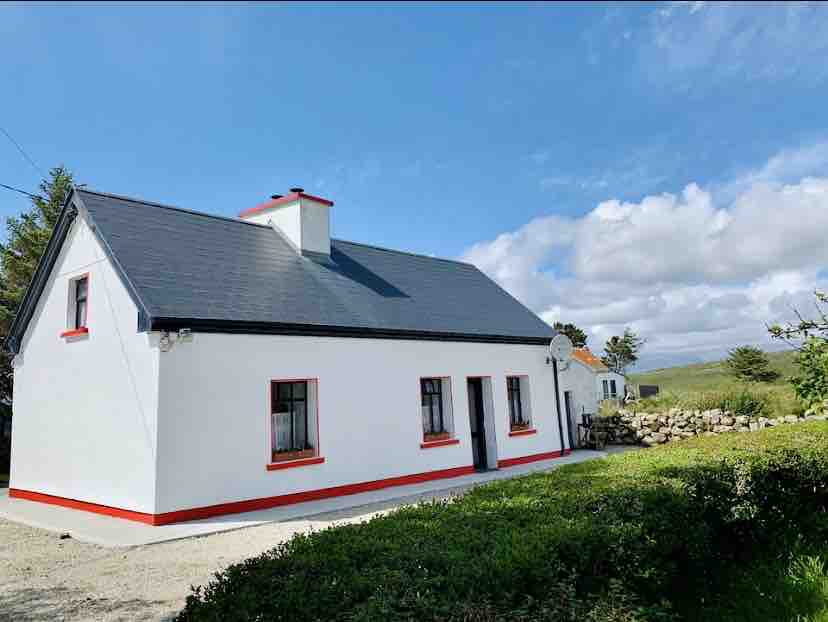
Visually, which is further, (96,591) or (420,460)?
(420,460)

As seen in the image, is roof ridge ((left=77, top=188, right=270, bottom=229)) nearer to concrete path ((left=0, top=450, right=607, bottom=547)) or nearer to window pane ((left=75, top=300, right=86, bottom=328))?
window pane ((left=75, top=300, right=86, bottom=328))

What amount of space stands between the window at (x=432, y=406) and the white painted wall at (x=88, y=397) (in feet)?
20.7

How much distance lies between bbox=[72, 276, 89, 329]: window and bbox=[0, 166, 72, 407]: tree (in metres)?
7.29

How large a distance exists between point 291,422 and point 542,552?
8.15 m

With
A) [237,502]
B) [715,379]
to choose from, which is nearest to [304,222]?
[237,502]

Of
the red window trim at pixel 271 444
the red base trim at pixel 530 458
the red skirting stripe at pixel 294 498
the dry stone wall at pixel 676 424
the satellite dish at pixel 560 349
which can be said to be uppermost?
the satellite dish at pixel 560 349

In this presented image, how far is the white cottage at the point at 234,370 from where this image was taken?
30.8ft

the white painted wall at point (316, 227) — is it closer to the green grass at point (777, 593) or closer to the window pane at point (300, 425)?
the window pane at point (300, 425)

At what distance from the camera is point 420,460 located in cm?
1276

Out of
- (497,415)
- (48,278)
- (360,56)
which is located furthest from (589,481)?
(48,278)

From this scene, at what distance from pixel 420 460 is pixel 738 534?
7740 mm

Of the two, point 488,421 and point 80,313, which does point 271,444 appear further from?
point 488,421

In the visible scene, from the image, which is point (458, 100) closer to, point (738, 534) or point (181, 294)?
point (181, 294)

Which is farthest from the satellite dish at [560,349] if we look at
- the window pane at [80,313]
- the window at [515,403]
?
the window pane at [80,313]
